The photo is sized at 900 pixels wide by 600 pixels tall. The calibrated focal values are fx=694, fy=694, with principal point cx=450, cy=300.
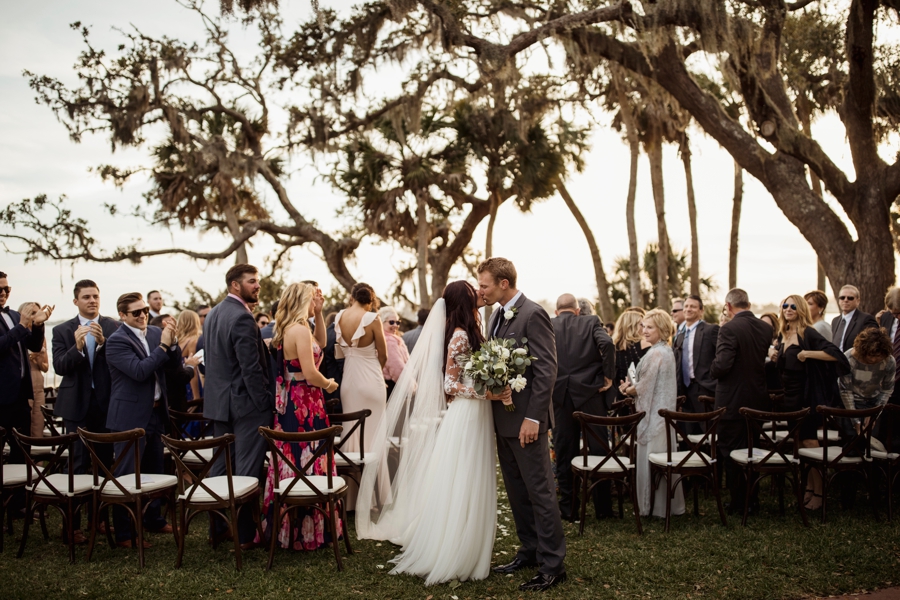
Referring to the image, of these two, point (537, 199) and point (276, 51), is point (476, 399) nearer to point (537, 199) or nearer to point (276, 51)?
point (276, 51)

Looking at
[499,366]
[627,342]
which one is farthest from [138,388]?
[627,342]

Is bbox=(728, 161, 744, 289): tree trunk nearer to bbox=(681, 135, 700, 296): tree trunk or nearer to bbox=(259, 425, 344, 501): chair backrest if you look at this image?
bbox=(681, 135, 700, 296): tree trunk

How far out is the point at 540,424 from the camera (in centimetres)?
446

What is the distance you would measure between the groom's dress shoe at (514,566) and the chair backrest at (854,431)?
2.73 meters

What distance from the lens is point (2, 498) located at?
5.50 meters

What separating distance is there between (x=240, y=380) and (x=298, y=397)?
466mm

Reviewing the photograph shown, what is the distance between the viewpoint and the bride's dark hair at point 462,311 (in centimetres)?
480

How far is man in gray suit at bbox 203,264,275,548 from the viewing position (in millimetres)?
5328

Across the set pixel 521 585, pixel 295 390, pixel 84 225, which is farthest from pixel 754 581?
pixel 84 225

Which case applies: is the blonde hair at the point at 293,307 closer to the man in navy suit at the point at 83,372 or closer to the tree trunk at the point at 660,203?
the man in navy suit at the point at 83,372

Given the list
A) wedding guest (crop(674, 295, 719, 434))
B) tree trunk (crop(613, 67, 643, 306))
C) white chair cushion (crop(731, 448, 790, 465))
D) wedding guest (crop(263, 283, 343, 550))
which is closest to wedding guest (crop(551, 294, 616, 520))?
white chair cushion (crop(731, 448, 790, 465))

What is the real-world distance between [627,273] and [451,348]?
1914cm

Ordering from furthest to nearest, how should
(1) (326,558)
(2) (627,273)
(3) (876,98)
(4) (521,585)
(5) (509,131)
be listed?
(2) (627,273) → (5) (509,131) → (3) (876,98) → (1) (326,558) → (4) (521,585)

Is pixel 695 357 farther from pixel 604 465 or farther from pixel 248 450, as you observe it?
pixel 248 450
